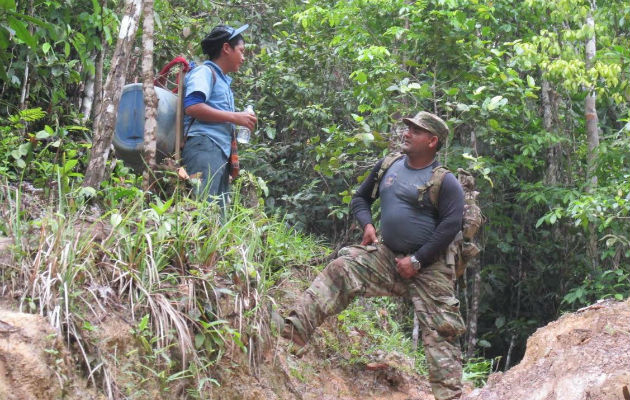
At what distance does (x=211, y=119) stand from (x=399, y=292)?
1.90 m

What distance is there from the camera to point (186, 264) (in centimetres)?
470

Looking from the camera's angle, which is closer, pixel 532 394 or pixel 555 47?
pixel 532 394

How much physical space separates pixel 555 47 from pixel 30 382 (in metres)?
7.68

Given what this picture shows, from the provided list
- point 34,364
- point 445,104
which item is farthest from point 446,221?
point 34,364

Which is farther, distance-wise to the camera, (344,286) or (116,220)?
(344,286)

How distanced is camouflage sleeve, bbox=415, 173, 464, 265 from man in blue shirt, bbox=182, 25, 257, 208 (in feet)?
4.96

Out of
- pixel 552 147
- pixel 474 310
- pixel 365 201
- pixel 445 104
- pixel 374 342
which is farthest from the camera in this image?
pixel 552 147

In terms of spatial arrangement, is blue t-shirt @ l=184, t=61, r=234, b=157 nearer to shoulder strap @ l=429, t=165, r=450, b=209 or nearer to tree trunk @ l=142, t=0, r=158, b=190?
tree trunk @ l=142, t=0, r=158, b=190

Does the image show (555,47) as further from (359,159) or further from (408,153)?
(408,153)

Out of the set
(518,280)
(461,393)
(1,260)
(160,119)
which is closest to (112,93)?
(160,119)

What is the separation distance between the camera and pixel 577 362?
3.90 m

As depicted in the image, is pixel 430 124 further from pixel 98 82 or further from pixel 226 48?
pixel 98 82

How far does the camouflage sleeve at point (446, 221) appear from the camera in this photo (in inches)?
213

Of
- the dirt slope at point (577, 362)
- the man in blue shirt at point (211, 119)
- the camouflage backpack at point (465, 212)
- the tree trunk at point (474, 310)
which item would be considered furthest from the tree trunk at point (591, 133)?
the man in blue shirt at point (211, 119)
